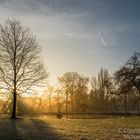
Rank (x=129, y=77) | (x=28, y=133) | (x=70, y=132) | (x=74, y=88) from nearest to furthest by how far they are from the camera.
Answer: (x=28, y=133)
(x=70, y=132)
(x=129, y=77)
(x=74, y=88)

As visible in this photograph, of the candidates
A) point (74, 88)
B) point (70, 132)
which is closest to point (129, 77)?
point (70, 132)

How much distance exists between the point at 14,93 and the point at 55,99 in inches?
2349

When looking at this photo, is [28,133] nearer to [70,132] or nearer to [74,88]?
[70,132]

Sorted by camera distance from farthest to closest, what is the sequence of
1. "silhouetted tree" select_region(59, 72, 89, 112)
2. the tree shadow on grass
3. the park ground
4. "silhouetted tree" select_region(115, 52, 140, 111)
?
1. "silhouetted tree" select_region(59, 72, 89, 112)
2. "silhouetted tree" select_region(115, 52, 140, 111)
3. the tree shadow on grass
4. the park ground

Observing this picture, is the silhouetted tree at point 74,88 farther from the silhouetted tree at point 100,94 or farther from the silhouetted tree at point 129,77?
the silhouetted tree at point 129,77

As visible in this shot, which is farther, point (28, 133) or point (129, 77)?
point (129, 77)

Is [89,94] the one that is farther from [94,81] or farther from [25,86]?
[25,86]

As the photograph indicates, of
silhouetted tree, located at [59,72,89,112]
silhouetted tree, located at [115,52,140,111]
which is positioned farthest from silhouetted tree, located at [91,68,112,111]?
silhouetted tree, located at [115,52,140,111]

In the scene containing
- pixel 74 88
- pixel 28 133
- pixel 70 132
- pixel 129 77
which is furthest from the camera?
pixel 74 88

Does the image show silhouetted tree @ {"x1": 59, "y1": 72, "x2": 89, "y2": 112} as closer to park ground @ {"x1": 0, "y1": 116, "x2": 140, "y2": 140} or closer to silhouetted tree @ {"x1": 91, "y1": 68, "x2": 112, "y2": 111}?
silhouetted tree @ {"x1": 91, "y1": 68, "x2": 112, "y2": 111}

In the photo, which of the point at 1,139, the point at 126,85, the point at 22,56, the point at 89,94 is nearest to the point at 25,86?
the point at 22,56

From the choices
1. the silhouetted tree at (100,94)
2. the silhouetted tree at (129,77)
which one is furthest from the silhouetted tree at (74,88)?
the silhouetted tree at (129,77)

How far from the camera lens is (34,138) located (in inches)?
659

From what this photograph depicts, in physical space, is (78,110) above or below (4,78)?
below
